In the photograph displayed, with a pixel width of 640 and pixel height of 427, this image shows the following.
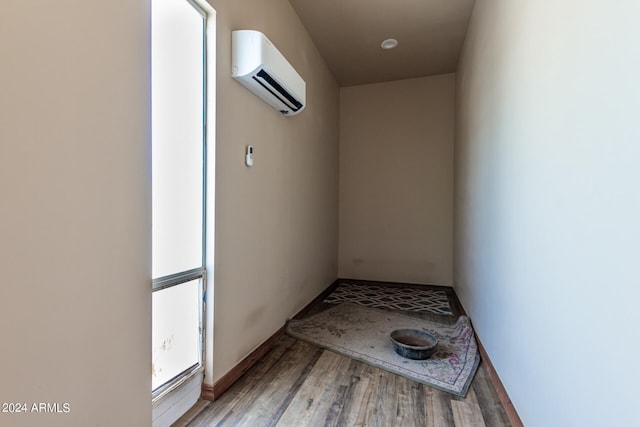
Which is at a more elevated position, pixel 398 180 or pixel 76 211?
pixel 398 180

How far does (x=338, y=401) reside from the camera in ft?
5.77

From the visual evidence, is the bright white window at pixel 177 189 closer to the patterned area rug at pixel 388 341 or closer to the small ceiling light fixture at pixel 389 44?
the patterned area rug at pixel 388 341

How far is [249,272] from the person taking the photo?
7.04ft

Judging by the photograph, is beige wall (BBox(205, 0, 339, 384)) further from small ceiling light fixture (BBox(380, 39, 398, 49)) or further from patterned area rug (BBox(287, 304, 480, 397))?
small ceiling light fixture (BBox(380, 39, 398, 49))

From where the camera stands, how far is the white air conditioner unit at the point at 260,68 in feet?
6.10

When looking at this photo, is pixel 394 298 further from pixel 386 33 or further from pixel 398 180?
pixel 386 33

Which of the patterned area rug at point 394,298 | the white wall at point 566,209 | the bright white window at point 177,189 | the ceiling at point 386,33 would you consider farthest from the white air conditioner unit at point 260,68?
the patterned area rug at point 394,298

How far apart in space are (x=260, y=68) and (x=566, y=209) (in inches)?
65.6

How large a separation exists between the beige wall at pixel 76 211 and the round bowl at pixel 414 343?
63.8 inches

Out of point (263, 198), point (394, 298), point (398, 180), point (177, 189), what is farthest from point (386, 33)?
point (394, 298)

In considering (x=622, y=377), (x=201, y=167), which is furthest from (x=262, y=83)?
(x=622, y=377)

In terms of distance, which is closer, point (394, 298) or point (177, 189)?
point (177, 189)

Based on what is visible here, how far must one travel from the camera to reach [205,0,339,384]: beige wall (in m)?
1.84

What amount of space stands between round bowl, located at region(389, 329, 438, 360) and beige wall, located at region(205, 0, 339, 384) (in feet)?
3.14
